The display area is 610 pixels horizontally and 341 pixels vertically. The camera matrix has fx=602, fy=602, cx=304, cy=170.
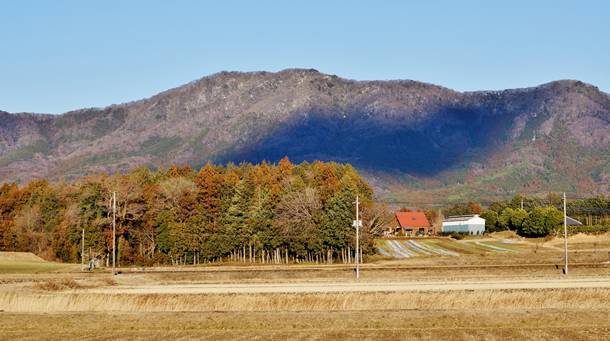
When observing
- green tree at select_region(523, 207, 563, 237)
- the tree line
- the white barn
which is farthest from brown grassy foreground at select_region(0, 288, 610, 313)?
the white barn

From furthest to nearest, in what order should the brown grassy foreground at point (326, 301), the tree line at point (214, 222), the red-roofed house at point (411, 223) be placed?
the red-roofed house at point (411, 223) < the tree line at point (214, 222) < the brown grassy foreground at point (326, 301)

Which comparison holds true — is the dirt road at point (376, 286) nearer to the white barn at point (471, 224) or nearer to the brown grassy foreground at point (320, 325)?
the brown grassy foreground at point (320, 325)

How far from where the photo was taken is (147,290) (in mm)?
50969

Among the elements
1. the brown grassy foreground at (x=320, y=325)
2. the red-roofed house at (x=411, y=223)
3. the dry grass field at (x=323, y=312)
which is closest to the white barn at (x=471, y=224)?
the red-roofed house at (x=411, y=223)

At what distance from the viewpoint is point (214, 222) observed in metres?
101

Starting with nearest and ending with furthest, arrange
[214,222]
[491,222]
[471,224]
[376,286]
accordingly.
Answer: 1. [376,286]
2. [214,222]
3. [491,222]
4. [471,224]

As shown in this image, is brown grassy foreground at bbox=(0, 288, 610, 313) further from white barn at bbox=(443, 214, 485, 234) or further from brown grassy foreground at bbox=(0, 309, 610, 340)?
white barn at bbox=(443, 214, 485, 234)

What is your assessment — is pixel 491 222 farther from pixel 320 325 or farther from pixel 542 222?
pixel 320 325

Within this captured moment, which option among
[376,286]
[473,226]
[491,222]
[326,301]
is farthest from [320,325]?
[473,226]

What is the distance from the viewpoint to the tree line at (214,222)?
9338cm

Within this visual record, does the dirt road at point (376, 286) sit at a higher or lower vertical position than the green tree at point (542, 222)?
lower

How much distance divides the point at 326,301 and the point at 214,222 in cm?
6387

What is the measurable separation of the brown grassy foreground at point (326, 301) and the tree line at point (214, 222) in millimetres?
48578

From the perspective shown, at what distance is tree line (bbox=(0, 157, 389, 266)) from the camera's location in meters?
93.4
